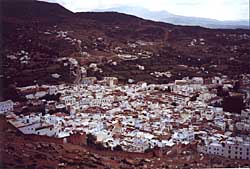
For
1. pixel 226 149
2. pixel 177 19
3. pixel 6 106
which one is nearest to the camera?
pixel 6 106

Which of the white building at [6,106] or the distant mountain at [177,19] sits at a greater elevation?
the distant mountain at [177,19]

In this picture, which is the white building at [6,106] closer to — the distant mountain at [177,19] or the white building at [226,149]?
the distant mountain at [177,19]

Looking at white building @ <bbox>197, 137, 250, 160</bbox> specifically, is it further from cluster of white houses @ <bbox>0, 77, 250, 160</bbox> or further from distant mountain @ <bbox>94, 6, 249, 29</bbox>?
distant mountain @ <bbox>94, 6, 249, 29</bbox>

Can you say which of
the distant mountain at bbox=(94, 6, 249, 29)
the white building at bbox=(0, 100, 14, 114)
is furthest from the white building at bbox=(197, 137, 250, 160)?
the white building at bbox=(0, 100, 14, 114)

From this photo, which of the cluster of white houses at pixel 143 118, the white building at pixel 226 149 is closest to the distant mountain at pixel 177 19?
the cluster of white houses at pixel 143 118

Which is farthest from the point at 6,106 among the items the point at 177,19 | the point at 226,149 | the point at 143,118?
the point at 226,149

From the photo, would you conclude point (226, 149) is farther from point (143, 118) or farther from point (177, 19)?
point (177, 19)
